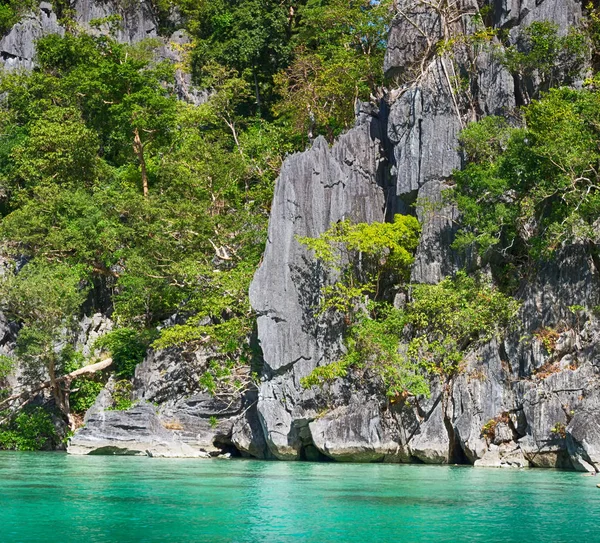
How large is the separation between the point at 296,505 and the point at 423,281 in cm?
1222

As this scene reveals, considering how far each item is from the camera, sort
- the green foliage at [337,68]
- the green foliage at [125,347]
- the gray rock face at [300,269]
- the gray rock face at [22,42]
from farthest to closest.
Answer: the gray rock face at [22,42]
the green foliage at [337,68]
the green foliage at [125,347]
the gray rock face at [300,269]

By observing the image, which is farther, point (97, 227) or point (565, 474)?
point (97, 227)

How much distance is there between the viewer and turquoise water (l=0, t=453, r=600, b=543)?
10.8m

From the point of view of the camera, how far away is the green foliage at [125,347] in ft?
94.5

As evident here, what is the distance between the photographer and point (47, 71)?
131 feet

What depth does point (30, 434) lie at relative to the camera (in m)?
28.4

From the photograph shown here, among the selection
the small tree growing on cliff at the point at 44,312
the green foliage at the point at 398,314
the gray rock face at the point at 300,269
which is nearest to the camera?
the green foliage at the point at 398,314

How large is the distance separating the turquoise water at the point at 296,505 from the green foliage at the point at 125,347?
869 cm

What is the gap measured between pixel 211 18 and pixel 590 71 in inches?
882

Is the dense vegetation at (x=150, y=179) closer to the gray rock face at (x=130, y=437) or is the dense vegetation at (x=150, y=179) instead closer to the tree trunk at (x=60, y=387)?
the tree trunk at (x=60, y=387)

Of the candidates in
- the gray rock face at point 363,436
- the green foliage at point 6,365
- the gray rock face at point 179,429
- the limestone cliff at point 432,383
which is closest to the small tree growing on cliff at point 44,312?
the green foliage at point 6,365

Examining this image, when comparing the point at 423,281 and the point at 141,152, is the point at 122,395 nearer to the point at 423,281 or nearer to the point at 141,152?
the point at 141,152

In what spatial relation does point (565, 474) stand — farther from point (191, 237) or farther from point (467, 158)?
point (191, 237)

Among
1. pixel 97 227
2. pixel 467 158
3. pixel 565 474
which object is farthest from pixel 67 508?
pixel 97 227
